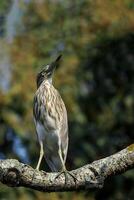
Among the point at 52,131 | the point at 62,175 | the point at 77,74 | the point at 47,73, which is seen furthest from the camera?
the point at 77,74

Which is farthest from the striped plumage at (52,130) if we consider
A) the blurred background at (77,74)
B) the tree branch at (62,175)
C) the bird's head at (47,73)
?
the blurred background at (77,74)

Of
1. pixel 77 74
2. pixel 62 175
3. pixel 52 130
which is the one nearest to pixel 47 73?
pixel 52 130

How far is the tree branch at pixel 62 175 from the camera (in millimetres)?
5973

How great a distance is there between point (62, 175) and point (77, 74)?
1197 cm

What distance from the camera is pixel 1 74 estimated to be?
1673cm

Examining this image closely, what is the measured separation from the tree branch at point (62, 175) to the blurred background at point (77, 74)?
720 centimetres

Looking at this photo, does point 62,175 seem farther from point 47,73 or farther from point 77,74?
point 77,74

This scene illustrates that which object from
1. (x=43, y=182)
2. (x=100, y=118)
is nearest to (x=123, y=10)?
(x=100, y=118)

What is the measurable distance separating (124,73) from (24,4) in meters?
3.56

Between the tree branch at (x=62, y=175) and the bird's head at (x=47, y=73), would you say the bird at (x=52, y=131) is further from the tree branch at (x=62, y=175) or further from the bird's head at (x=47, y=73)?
the tree branch at (x=62, y=175)

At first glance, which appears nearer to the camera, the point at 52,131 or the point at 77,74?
the point at 52,131

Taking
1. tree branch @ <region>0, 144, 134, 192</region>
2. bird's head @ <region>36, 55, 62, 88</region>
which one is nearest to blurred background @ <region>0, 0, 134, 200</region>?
bird's head @ <region>36, 55, 62, 88</region>

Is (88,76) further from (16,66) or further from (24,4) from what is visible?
(24,4)

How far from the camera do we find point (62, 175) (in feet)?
20.0
